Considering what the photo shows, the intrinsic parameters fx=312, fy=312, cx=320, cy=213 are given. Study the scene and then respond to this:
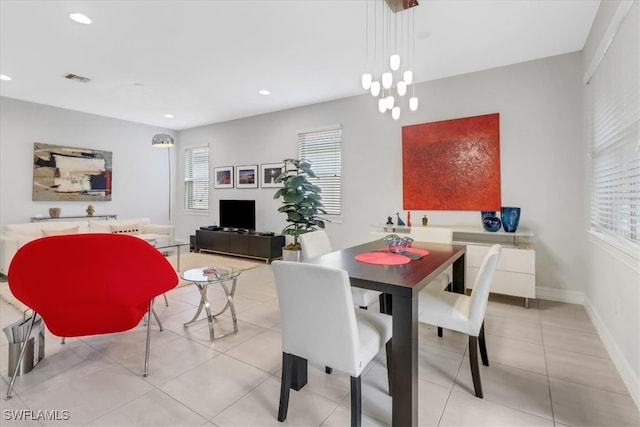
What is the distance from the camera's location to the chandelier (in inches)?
100

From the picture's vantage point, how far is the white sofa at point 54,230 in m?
4.07

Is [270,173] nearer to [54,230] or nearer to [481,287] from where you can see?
[54,230]

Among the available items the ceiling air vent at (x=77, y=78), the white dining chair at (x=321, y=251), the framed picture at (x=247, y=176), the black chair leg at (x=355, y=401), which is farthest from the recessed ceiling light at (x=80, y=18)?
the black chair leg at (x=355, y=401)

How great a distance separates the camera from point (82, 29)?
304 cm

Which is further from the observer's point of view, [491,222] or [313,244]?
[491,222]

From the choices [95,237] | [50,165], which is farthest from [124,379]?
[50,165]

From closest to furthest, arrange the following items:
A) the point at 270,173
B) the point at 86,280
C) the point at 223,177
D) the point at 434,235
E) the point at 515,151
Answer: the point at 86,280 → the point at 434,235 → the point at 515,151 → the point at 270,173 → the point at 223,177

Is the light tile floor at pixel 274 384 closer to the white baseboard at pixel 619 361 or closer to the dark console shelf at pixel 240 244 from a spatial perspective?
the white baseboard at pixel 619 361

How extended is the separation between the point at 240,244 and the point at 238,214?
0.67m

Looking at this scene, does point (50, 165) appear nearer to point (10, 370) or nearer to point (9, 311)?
point (9, 311)

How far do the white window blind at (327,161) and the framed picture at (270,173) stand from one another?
650 millimetres

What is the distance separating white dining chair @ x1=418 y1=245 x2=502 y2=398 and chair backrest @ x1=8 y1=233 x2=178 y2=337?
181 cm

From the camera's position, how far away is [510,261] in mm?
3391

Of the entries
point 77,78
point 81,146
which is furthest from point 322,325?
point 81,146
